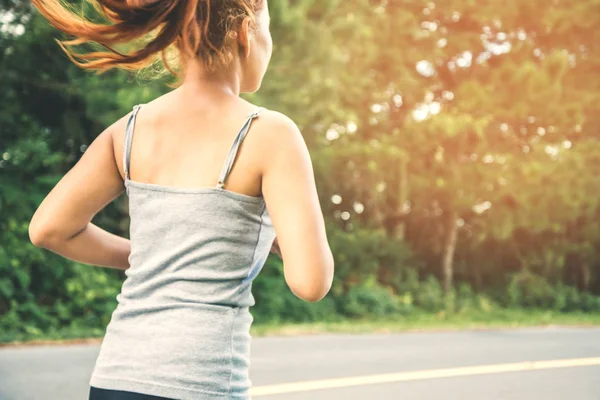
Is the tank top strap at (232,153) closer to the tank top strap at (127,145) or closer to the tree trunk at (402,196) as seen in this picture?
the tank top strap at (127,145)

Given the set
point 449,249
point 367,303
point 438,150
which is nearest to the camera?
point 367,303

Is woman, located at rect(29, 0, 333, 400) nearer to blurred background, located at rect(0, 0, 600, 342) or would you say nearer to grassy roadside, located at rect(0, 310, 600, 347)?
grassy roadside, located at rect(0, 310, 600, 347)

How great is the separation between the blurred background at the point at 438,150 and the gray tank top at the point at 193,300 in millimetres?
12818

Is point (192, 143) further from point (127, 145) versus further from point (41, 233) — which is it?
point (41, 233)

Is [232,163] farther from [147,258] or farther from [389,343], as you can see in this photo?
[389,343]

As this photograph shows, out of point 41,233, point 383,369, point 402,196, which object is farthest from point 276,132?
point 402,196

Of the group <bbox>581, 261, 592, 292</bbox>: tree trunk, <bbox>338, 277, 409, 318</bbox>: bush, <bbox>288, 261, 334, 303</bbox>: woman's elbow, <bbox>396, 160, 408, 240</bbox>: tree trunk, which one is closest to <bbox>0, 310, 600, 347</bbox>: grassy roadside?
<bbox>338, 277, 409, 318</bbox>: bush

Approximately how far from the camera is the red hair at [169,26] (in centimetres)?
139

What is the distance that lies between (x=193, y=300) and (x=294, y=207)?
221 millimetres

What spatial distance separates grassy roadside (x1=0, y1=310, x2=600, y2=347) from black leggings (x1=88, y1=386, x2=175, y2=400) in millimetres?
9903

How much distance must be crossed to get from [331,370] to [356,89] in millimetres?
10605

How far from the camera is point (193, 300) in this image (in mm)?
1346

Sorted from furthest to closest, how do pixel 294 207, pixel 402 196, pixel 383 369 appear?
pixel 402 196
pixel 383 369
pixel 294 207

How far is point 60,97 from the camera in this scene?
47.5 ft
